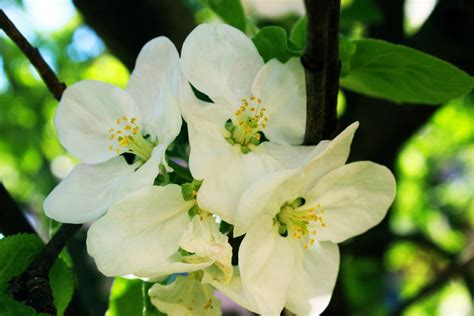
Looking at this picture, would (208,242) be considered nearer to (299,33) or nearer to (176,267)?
(176,267)

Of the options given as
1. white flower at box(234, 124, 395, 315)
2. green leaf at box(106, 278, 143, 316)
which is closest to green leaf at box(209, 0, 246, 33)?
white flower at box(234, 124, 395, 315)

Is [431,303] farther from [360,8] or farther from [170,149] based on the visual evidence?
[170,149]

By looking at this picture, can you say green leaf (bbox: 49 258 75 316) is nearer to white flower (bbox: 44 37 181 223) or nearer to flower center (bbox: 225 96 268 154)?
white flower (bbox: 44 37 181 223)

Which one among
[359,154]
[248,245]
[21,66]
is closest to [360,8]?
[359,154]

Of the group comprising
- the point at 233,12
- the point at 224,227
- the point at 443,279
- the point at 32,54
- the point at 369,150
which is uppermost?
the point at 32,54

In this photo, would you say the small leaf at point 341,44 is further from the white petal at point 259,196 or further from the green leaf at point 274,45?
the white petal at point 259,196

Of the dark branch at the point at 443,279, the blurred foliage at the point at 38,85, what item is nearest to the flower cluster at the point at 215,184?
the dark branch at the point at 443,279

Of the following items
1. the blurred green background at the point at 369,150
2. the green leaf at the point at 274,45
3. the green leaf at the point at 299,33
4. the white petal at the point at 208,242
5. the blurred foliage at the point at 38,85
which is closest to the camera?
the white petal at the point at 208,242

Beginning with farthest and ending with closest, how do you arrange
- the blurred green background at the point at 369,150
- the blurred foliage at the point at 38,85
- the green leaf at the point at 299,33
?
the blurred foliage at the point at 38,85 < the blurred green background at the point at 369,150 < the green leaf at the point at 299,33

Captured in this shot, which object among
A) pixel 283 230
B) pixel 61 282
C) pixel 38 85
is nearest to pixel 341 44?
pixel 283 230
